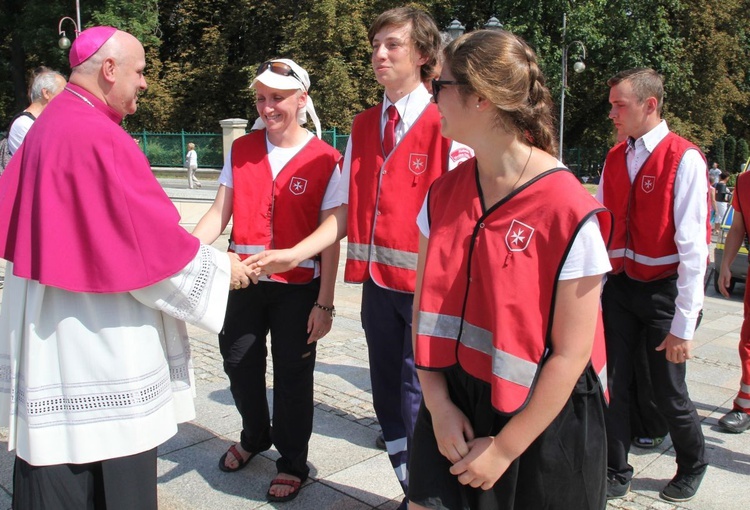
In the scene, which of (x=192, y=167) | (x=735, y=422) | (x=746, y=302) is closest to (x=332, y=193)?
(x=746, y=302)

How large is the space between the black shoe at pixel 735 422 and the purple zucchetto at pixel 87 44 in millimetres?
4327

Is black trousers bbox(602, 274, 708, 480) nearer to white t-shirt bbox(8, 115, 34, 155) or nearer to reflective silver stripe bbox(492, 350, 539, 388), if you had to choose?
reflective silver stripe bbox(492, 350, 539, 388)

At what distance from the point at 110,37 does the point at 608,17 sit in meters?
32.2

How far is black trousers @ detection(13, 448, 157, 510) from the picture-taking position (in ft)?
7.63

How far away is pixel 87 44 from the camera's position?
2.41 meters

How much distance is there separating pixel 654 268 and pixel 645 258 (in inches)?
2.6

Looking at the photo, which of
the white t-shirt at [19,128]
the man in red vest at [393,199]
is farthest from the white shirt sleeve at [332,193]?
the white t-shirt at [19,128]

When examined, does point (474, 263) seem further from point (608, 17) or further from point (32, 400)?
point (608, 17)

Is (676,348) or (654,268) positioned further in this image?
(654,268)

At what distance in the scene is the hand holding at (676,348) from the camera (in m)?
3.34

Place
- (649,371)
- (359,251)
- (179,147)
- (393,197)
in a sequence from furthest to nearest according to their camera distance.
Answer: (179,147)
(649,371)
(359,251)
(393,197)

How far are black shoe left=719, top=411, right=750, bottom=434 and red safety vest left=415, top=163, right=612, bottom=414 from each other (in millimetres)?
3163

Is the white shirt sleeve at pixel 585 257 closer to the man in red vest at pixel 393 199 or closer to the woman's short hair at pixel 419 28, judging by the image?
the man in red vest at pixel 393 199

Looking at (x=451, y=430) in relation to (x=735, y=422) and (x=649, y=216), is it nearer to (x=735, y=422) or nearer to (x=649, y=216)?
(x=649, y=216)
